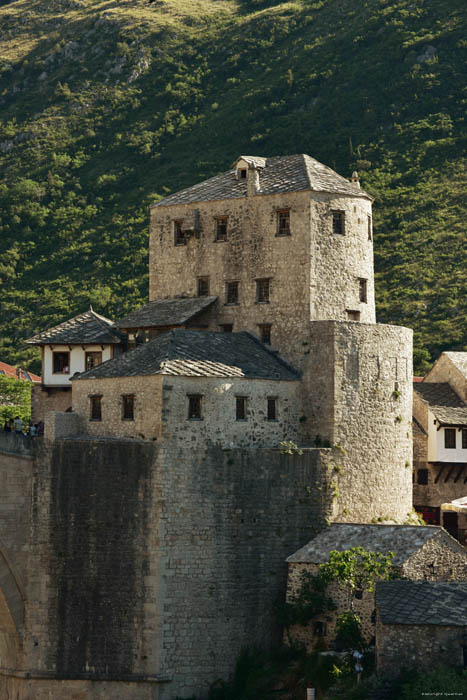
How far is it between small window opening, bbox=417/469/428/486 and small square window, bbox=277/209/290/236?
1863cm

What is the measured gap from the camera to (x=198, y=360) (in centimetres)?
6078

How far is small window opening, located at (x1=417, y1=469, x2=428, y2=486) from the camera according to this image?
77000mm

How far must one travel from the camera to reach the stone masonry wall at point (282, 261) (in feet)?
213

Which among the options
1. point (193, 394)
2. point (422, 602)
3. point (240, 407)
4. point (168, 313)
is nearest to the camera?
point (422, 602)

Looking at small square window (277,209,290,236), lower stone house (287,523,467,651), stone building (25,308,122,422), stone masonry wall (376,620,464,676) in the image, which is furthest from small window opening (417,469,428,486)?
stone masonry wall (376,620,464,676)

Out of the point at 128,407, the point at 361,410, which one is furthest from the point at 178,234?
the point at 361,410

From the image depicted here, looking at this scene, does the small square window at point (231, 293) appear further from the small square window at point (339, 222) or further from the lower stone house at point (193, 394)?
the small square window at point (339, 222)

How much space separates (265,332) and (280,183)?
7.22m

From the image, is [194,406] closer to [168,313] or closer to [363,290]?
[168,313]

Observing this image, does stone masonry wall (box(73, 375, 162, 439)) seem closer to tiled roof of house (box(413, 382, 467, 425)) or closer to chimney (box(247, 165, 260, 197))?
chimney (box(247, 165, 260, 197))

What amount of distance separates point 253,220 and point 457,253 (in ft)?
137

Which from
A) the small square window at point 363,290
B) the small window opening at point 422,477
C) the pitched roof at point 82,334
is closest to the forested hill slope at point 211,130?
the small window opening at point 422,477

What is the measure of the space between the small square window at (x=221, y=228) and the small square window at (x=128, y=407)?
36.3ft

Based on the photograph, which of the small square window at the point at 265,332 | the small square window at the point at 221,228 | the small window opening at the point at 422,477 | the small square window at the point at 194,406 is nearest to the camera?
→ the small square window at the point at 194,406
